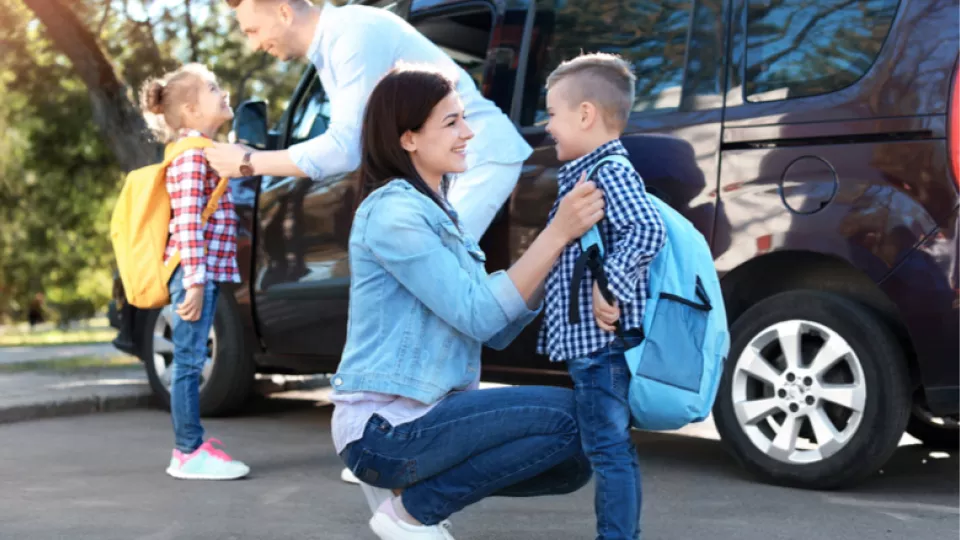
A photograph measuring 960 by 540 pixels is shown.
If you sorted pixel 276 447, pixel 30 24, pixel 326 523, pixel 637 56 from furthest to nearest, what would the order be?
1. pixel 30 24
2. pixel 276 447
3. pixel 637 56
4. pixel 326 523

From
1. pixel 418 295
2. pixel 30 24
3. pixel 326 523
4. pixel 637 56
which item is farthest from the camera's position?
pixel 30 24

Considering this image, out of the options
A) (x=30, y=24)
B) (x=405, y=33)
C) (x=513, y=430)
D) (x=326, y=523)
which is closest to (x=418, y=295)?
(x=513, y=430)

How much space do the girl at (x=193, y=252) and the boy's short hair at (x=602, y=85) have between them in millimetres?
2115

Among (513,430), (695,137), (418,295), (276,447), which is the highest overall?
(695,137)

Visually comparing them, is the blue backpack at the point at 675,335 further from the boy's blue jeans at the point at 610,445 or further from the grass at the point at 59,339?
the grass at the point at 59,339

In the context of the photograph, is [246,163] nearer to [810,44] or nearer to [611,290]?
[611,290]

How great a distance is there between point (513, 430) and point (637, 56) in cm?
255

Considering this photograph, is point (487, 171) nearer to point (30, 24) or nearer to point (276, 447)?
point (276, 447)

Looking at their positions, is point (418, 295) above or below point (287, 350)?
above

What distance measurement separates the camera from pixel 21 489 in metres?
5.04

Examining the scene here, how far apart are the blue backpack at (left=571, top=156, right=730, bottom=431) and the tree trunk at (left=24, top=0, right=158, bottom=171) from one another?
8858 millimetres

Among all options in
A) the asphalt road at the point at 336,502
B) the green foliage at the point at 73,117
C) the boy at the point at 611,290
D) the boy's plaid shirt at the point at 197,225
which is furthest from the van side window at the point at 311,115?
the green foliage at the point at 73,117

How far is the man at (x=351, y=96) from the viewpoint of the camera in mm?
4664

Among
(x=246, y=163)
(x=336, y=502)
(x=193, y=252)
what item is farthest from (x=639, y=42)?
(x=336, y=502)
